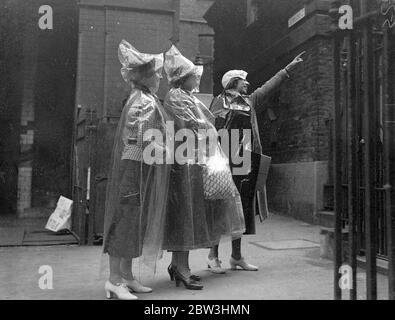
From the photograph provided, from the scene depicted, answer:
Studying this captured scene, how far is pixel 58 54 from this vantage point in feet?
34.4

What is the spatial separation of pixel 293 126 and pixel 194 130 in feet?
18.1

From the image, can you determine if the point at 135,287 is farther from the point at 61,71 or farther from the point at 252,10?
the point at 252,10

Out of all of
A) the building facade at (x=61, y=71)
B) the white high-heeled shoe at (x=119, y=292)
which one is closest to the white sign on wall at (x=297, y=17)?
the building facade at (x=61, y=71)

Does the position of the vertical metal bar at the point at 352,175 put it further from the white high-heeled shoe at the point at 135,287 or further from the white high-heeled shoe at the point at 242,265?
the white high-heeled shoe at the point at 242,265

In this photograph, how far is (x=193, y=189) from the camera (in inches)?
150

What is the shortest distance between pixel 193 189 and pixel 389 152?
186cm

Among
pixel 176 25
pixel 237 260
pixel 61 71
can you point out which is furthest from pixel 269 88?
pixel 61 71

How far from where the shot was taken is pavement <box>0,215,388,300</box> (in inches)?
139

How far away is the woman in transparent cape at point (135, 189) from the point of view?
11.2 ft

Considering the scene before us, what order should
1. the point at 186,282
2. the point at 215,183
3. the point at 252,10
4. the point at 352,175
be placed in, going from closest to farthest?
the point at 352,175, the point at 186,282, the point at 215,183, the point at 252,10

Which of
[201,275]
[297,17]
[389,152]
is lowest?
[201,275]

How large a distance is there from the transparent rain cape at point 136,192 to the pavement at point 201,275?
0.36m

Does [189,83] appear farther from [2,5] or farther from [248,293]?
[2,5]

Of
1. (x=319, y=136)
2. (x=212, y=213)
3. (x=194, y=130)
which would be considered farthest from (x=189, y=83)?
(x=319, y=136)
